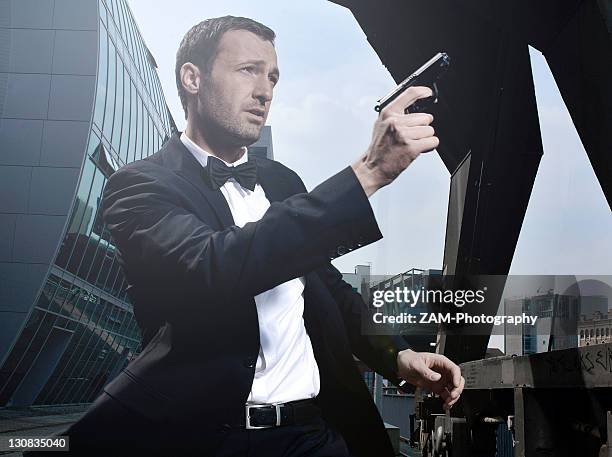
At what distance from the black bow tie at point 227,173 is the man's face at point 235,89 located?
190 mm

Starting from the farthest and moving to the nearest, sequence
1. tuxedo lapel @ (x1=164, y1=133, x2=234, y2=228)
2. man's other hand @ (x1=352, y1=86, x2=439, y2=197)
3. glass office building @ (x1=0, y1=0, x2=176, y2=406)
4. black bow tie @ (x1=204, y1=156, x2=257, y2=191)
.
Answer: glass office building @ (x1=0, y1=0, x2=176, y2=406)
black bow tie @ (x1=204, y1=156, x2=257, y2=191)
tuxedo lapel @ (x1=164, y1=133, x2=234, y2=228)
man's other hand @ (x1=352, y1=86, x2=439, y2=197)

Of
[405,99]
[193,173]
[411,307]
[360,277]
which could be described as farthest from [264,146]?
[411,307]

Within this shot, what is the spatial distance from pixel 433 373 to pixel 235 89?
1455 mm

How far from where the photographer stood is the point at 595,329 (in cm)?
356

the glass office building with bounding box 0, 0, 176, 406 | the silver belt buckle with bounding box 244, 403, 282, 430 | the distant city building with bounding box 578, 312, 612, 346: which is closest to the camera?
the silver belt buckle with bounding box 244, 403, 282, 430

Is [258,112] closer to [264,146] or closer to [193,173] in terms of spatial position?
[264,146]

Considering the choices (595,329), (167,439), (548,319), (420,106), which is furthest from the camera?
(548,319)

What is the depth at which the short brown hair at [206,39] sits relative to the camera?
2836 mm

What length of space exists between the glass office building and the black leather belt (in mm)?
1809

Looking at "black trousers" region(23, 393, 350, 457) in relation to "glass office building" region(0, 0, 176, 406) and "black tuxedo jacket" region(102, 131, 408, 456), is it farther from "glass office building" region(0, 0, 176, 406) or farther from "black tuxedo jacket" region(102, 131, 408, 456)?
"glass office building" region(0, 0, 176, 406)

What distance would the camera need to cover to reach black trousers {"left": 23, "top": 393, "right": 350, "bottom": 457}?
6.72 ft

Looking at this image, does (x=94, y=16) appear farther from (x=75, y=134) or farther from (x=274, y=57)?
(x=274, y=57)

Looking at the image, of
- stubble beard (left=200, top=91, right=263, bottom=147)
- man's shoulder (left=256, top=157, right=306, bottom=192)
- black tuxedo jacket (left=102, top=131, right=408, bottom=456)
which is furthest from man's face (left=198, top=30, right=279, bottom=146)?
black tuxedo jacket (left=102, top=131, right=408, bottom=456)

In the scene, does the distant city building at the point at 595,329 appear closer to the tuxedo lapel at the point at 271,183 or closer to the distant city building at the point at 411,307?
the distant city building at the point at 411,307
